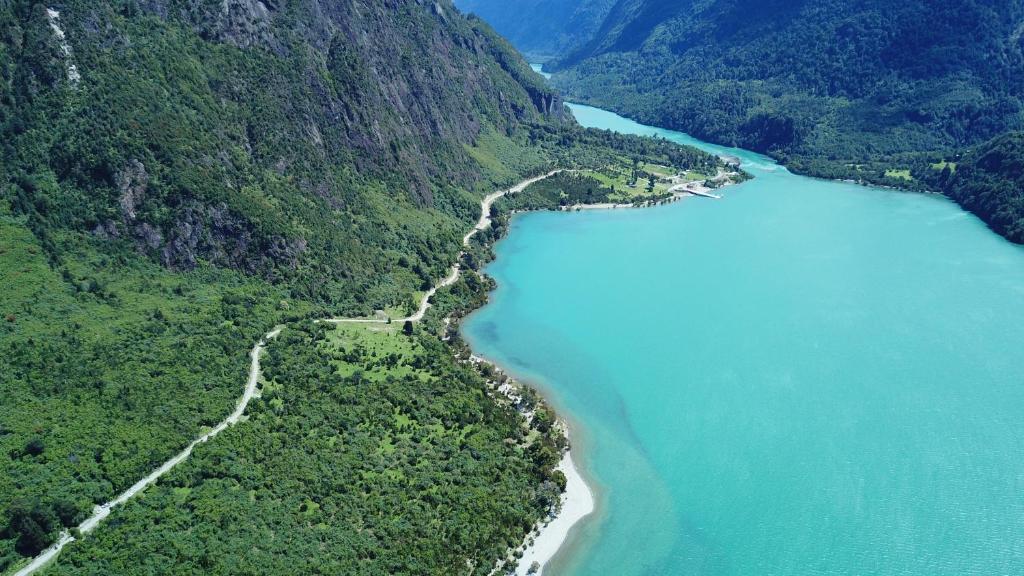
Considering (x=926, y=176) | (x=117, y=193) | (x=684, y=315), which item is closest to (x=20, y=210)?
(x=117, y=193)

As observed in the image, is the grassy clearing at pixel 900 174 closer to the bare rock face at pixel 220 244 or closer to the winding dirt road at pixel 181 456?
the winding dirt road at pixel 181 456

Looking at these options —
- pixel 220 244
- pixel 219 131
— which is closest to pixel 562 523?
pixel 220 244

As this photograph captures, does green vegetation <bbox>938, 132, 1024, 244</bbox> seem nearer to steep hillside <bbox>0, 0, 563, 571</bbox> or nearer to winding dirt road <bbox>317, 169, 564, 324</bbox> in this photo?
winding dirt road <bbox>317, 169, 564, 324</bbox>

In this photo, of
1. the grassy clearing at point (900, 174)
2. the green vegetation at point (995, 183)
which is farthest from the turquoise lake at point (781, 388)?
the grassy clearing at point (900, 174)

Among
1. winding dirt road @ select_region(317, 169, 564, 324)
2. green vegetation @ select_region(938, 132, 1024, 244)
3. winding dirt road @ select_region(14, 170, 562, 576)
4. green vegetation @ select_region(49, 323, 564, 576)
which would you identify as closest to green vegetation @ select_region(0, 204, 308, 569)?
winding dirt road @ select_region(14, 170, 562, 576)

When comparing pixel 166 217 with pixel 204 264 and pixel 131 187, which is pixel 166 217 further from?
pixel 204 264

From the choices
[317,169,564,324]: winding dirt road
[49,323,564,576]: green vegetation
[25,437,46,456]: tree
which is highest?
[317,169,564,324]: winding dirt road
